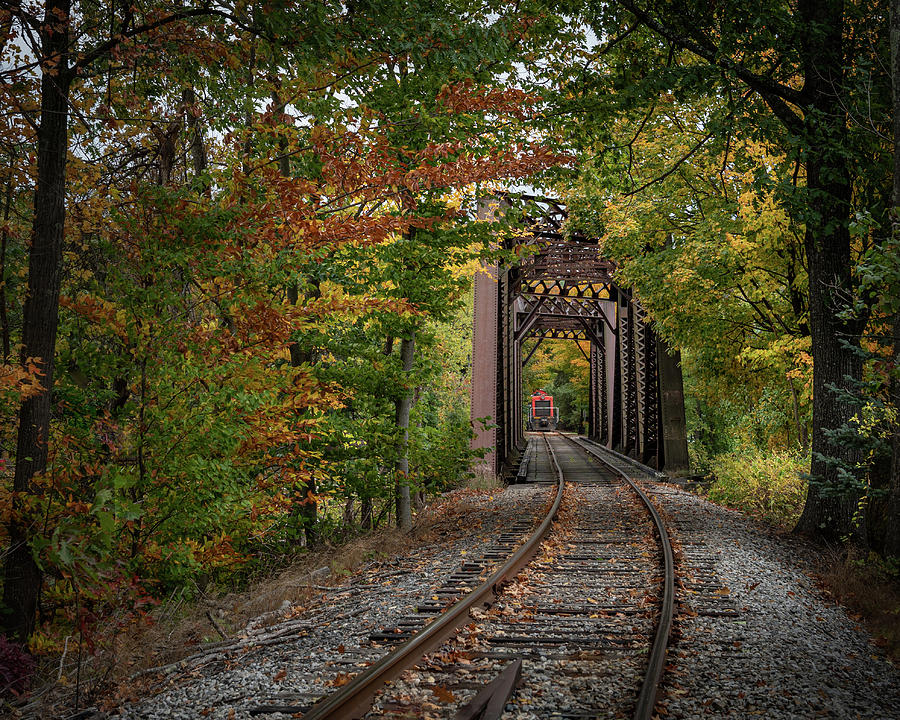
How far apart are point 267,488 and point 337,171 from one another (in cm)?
367

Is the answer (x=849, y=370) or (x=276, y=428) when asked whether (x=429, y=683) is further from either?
(x=849, y=370)

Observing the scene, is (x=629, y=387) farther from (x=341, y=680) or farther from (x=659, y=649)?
(x=341, y=680)

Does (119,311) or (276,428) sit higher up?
(119,311)

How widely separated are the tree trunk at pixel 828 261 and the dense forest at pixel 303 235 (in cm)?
5

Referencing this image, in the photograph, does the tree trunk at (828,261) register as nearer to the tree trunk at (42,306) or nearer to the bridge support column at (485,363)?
the tree trunk at (42,306)

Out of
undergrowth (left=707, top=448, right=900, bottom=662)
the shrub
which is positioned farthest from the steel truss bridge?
the shrub

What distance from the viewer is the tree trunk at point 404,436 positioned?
10453 millimetres

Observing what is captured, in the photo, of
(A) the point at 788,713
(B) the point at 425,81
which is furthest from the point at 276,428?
(A) the point at 788,713

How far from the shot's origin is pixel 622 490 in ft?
51.0

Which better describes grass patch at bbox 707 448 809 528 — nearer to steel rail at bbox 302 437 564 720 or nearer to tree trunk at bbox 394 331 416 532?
tree trunk at bbox 394 331 416 532

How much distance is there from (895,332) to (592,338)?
37176 millimetres

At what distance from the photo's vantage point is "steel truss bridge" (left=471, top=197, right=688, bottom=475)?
55.3 feet

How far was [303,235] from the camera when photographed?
22.0 ft

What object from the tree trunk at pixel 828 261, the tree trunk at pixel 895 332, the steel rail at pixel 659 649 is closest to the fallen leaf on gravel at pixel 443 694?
the steel rail at pixel 659 649
